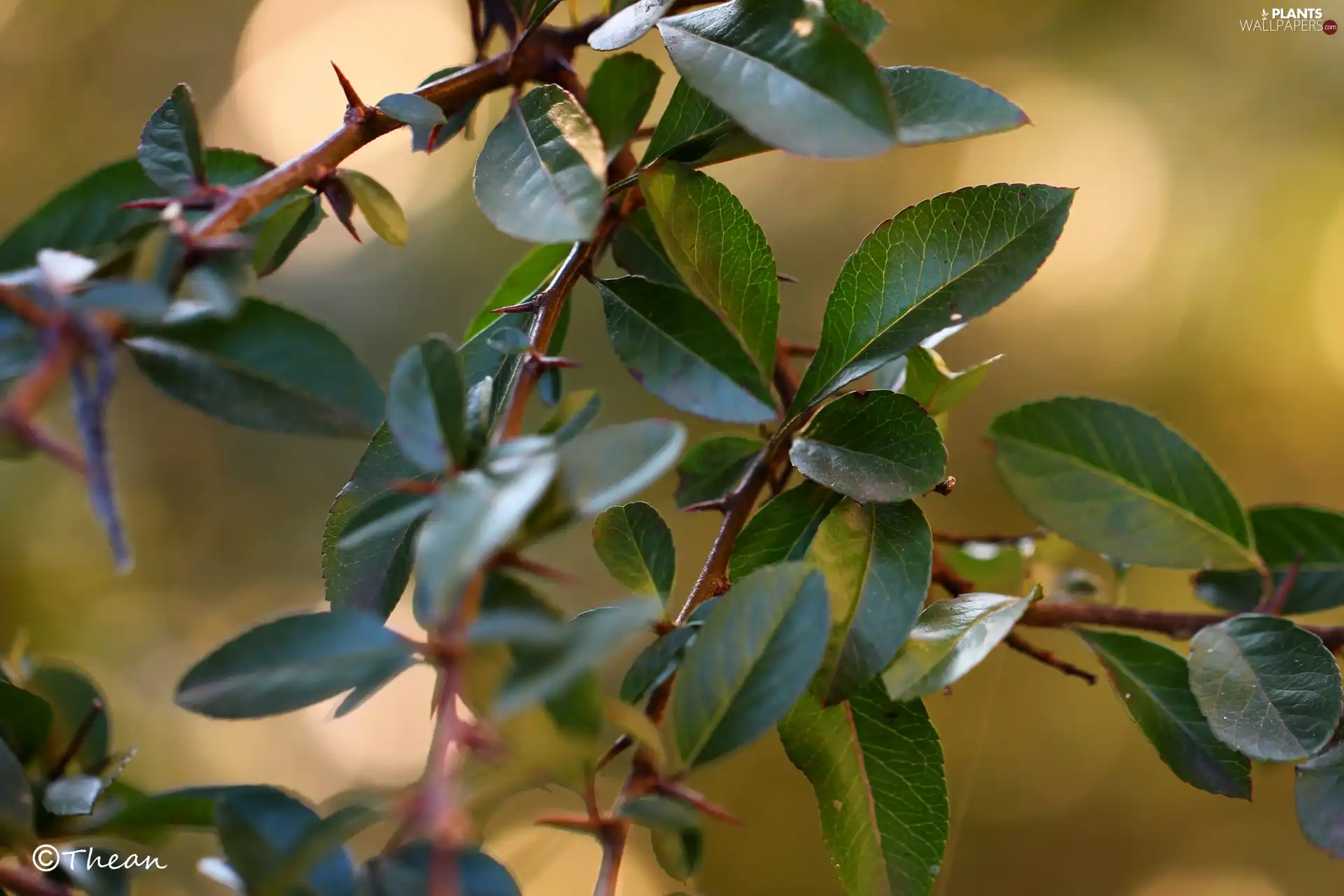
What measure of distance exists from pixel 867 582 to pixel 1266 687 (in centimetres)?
14

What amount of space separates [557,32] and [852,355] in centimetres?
14

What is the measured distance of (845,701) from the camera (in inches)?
10.9

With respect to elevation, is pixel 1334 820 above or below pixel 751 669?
below

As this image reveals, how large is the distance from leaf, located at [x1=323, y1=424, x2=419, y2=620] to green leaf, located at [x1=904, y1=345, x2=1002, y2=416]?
17 cm

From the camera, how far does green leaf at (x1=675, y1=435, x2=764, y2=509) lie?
36 cm

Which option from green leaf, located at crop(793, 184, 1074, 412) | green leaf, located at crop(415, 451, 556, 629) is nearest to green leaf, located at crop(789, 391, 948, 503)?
green leaf, located at crop(793, 184, 1074, 412)

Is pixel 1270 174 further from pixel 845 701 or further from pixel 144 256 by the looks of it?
pixel 144 256

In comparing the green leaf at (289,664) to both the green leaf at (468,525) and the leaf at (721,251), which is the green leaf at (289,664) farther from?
the leaf at (721,251)

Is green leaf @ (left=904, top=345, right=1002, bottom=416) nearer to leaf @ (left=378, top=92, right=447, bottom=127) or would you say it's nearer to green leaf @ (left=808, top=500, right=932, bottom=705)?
green leaf @ (left=808, top=500, right=932, bottom=705)

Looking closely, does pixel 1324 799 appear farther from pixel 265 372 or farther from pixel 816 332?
pixel 816 332

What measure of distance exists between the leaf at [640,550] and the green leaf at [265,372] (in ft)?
0.36

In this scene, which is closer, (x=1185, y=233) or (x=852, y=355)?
(x=852, y=355)

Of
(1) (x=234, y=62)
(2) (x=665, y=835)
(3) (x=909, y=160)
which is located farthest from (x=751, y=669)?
(1) (x=234, y=62)

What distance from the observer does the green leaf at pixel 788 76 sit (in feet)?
0.67
